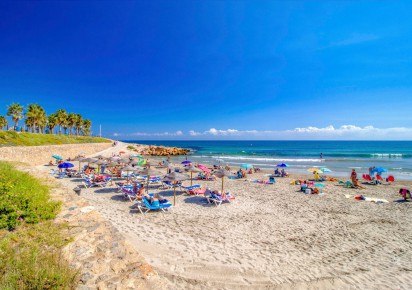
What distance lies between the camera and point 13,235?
4.30 metres

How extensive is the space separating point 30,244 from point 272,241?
7185 millimetres

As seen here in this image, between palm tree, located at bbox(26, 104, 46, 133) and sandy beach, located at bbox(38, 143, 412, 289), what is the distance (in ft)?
163

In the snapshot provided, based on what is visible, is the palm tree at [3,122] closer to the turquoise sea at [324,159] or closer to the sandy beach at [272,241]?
the turquoise sea at [324,159]

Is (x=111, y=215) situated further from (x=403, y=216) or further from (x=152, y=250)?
(x=403, y=216)

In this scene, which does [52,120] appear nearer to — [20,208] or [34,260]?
[20,208]

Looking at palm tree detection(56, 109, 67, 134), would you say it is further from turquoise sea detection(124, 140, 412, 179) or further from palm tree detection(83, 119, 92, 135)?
turquoise sea detection(124, 140, 412, 179)

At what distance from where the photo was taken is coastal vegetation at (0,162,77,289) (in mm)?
3108

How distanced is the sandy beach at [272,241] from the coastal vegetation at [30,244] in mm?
2774

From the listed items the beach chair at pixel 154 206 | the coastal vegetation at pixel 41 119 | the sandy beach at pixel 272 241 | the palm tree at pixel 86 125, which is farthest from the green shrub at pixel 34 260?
the palm tree at pixel 86 125

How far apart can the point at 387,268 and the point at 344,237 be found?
2048 millimetres

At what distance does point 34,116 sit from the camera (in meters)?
49.7

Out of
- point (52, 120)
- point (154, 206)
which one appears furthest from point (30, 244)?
point (52, 120)

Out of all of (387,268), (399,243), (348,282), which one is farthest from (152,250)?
(399,243)

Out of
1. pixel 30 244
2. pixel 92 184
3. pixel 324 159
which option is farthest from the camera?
pixel 324 159
